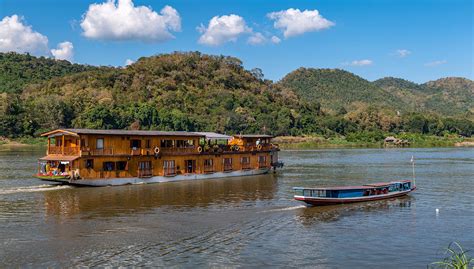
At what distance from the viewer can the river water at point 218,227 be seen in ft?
76.1

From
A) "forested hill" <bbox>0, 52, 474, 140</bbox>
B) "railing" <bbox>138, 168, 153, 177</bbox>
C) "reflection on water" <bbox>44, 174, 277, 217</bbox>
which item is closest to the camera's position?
"reflection on water" <bbox>44, 174, 277, 217</bbox>

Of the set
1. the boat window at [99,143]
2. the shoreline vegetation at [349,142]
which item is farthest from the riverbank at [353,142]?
the boat window at [99,143]

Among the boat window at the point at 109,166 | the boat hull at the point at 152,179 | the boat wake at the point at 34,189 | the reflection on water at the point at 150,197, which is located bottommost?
the reflection on water at the point at 150,197

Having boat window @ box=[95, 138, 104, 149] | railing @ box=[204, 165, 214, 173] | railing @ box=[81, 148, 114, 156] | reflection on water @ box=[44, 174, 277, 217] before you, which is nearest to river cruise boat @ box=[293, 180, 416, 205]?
reflection on water @ box=[44, 174, 277, 217]

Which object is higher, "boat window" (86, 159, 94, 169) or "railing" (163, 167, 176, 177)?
"boat window" (86, 159, 94, 169)

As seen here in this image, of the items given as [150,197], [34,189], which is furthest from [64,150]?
[150,197]

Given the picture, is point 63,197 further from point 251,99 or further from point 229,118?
point 251,99

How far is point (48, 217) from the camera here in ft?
106

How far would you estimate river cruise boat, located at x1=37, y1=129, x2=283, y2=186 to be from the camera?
44375 mm

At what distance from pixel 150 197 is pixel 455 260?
2734 cm

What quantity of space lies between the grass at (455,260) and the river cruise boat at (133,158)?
3102 cm

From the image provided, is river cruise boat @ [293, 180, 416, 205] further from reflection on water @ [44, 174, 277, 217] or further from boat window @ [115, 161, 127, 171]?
boat window @ [115, 161, 127, 171]

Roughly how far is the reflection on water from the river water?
0.28ft

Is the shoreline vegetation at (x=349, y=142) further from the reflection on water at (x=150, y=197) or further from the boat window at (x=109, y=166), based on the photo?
the boat window at (x=109, y=166)
